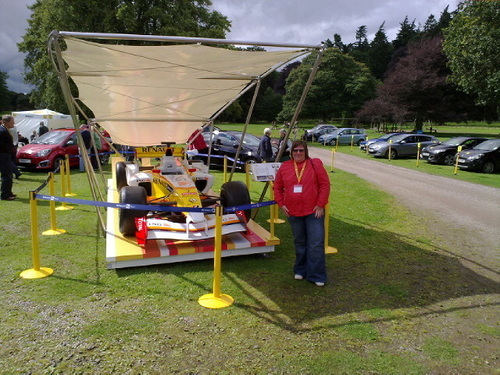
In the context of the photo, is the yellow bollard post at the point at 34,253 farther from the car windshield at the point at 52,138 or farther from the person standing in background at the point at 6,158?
the car windshield at the point at 52,138

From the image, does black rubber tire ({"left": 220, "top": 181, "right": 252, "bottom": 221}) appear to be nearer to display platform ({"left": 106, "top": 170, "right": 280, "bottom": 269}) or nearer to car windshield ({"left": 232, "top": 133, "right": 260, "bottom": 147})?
display platform ({"left": 106, "top": 170, "right": 280, "bottom": 269})

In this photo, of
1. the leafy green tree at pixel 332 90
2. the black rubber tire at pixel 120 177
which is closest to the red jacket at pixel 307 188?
the black rubber tire at pixel 120 177

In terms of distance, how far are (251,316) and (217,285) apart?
56 cm

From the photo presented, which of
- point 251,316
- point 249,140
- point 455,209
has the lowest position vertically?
point 251,316

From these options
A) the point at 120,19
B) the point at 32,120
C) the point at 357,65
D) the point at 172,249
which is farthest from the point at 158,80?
the point at 357,65

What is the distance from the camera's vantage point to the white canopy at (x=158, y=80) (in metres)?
4.79

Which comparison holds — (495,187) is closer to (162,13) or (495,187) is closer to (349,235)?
(349,235)

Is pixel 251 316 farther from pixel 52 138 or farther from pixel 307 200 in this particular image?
pixel 52 138

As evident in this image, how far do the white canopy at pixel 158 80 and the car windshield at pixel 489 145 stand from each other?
49.1 feet

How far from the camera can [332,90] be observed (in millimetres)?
56469

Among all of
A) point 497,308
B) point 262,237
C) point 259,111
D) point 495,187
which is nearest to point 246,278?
point 262,237

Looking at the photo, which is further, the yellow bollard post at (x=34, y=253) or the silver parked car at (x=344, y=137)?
the silver parked car at (x=344, y=137)

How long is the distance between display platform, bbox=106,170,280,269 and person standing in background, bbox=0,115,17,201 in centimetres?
487

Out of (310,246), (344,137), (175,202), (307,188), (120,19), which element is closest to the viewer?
(307,188)
